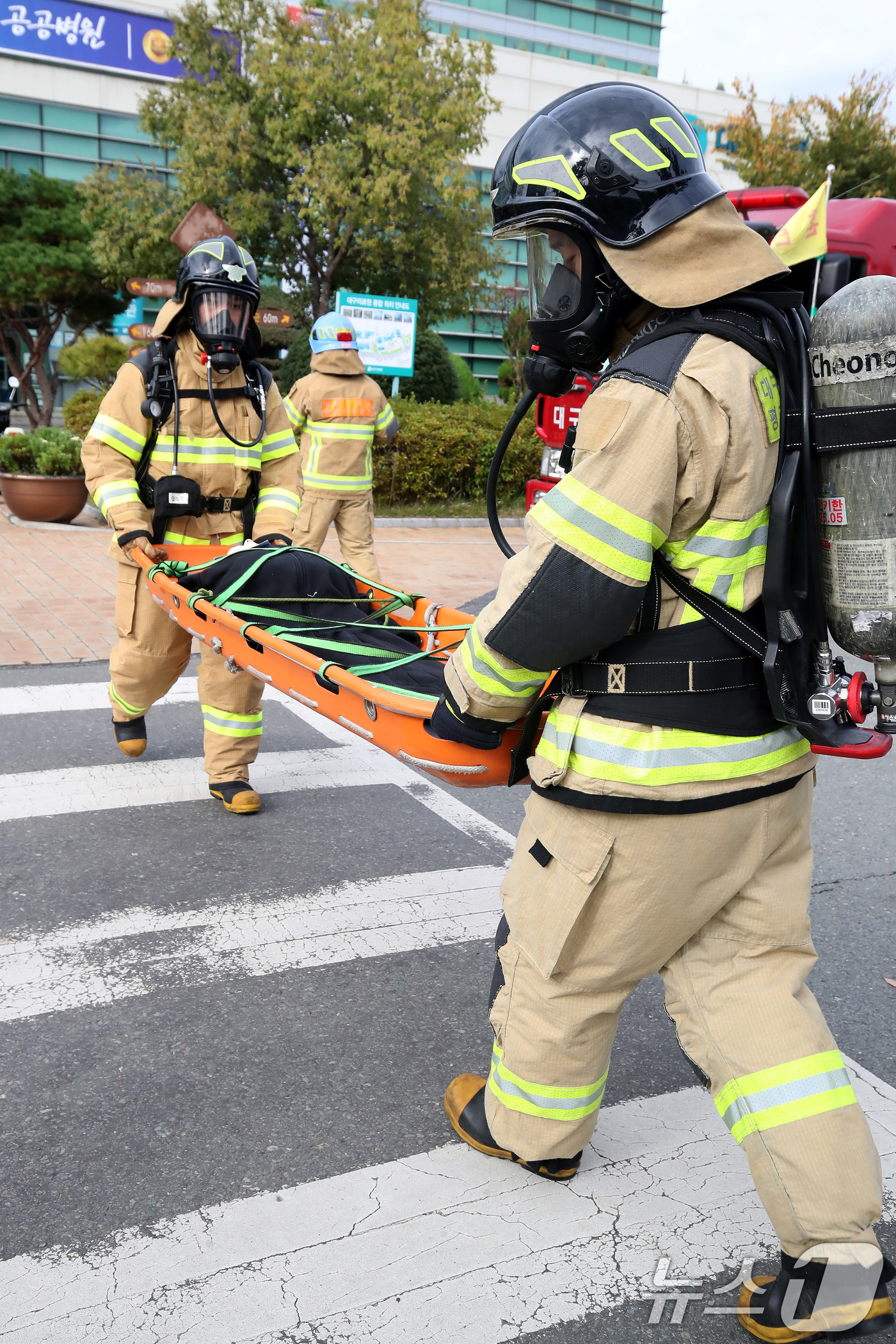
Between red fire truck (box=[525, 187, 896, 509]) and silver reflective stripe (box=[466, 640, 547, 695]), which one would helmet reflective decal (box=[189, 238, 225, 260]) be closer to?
silver reflective stripe (box=[466, 640, 547, 695])

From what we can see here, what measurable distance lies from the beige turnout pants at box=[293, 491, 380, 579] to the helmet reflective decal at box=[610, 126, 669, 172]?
260 inches

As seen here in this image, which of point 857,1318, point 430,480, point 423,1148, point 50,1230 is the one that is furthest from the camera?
point 430,480

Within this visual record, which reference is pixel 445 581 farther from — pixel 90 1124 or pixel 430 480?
pixel 90 1124

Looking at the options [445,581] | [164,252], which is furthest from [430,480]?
[164,252]

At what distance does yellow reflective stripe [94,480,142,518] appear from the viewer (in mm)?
4305

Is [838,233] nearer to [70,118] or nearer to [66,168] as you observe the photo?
[66,168]

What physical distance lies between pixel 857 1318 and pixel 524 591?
1.33 metres

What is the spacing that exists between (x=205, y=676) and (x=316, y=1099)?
83.4 inches

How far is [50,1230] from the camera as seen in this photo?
2.19m

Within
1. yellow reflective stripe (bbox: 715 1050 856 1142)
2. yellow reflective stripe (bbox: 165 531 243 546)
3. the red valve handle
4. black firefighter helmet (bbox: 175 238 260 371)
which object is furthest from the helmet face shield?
yellow reflective stripe (bbox: 715 1050 856 1142)

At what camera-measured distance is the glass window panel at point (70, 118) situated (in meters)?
28.8

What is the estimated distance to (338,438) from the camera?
27.3ft

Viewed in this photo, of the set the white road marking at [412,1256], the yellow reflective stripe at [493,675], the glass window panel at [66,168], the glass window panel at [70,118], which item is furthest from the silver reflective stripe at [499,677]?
the glass window panel at [70,118]

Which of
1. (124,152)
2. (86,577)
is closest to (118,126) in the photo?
(124,152)
